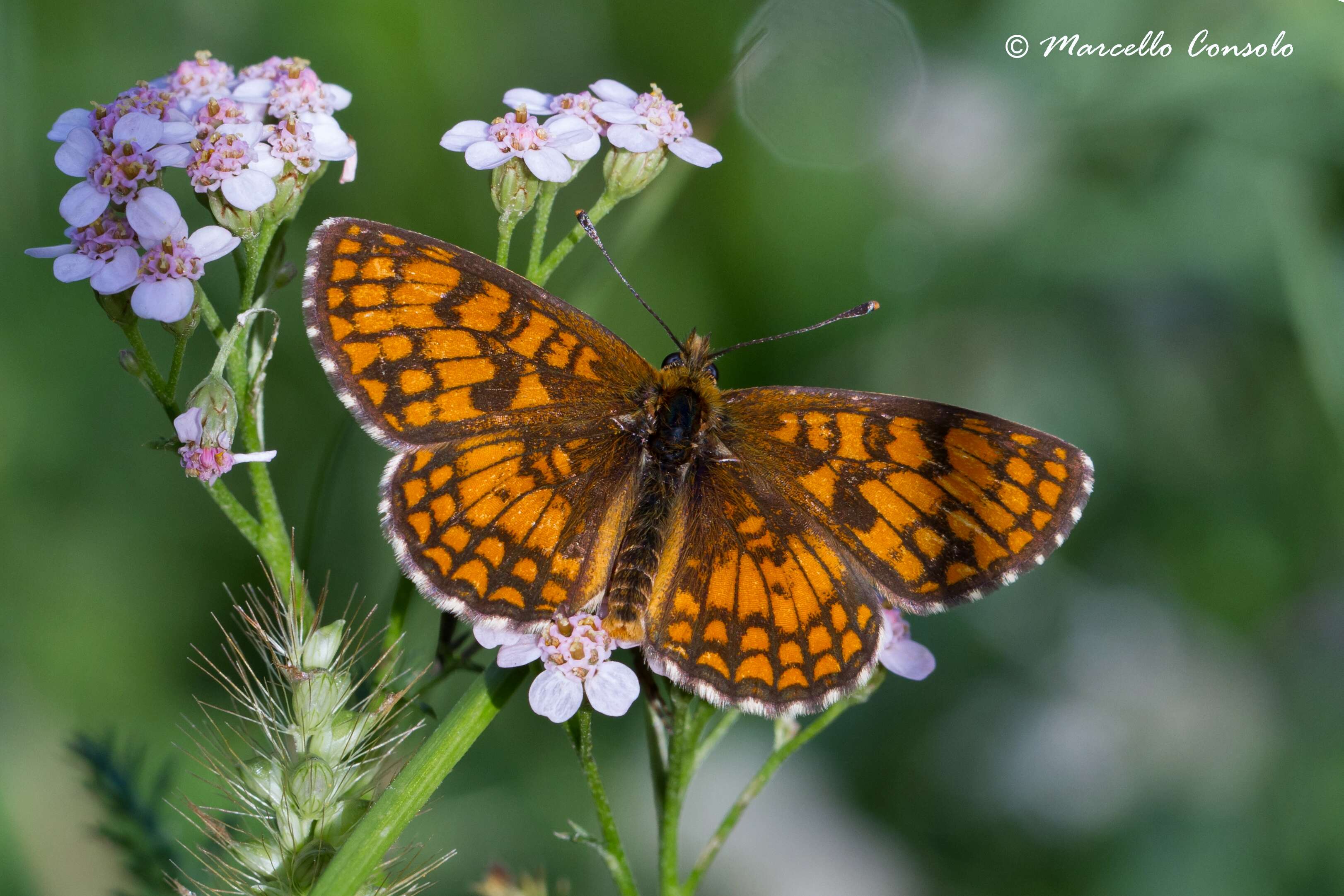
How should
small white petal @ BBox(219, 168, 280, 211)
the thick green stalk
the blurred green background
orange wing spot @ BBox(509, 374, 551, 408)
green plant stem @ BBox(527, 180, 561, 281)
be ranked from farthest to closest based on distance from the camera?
1. the blurred green background
2. orange wing spot @ BBox(509, 374, 551, 408)
3. green plant stem @ BBox(527, 180, 561, 281)
4. small white petal @ BBox(219, 168, 280, 211)
5. the thick green stalk

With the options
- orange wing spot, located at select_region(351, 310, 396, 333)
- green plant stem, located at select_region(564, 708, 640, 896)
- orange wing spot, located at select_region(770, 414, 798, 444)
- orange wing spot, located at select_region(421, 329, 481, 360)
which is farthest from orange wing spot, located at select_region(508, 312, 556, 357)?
green plant stem, located at select_region(564, 708, 640, 896)

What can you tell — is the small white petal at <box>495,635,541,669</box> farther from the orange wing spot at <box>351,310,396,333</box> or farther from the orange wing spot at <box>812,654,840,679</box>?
the orange wing spot at <box>351,310,396,333</box>

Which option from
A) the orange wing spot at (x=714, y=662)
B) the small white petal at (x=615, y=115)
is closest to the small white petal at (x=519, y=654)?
the orange wing spot at (x=714, y=662)

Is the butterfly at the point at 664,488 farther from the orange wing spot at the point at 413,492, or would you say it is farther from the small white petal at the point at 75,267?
the small white petal at the point at 75,267

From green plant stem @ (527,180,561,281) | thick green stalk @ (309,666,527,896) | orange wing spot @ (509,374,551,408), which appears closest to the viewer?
thick green stalk @ (309,666,527,896)

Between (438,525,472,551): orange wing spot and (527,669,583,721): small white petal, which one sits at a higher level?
(527,669,583,721): small white petal

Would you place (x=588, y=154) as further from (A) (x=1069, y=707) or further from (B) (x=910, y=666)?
(A) (x=1069, y=707)

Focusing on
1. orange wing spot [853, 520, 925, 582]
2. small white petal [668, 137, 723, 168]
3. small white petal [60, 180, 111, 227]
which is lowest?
small white petal [60, 180, 111, 227]

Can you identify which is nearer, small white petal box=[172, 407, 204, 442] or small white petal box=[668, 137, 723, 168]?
small white petal box=[172, 407, 204, 442]
